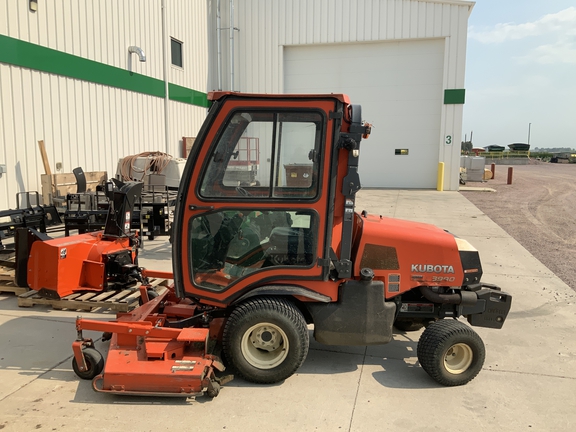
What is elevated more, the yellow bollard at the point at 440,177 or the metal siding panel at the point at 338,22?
the metal siding panel at the point at 338,22

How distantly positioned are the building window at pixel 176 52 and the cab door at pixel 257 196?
14.4 m

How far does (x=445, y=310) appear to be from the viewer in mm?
3957

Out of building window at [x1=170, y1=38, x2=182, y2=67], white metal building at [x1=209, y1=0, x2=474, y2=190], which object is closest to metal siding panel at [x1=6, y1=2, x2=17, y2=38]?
building window at [x1=170, y1=38, x2=182, y2=67]

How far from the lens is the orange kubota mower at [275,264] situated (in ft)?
11.4

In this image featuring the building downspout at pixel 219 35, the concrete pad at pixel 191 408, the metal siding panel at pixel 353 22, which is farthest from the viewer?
the building downspout at pixel 219 35

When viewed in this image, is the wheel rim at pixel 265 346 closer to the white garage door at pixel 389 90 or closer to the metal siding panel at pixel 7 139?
the metal siding panel at pixel 7 139

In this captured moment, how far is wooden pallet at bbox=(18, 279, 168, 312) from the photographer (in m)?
5.15

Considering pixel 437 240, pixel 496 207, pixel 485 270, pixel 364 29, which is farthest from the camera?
pixel 364 29

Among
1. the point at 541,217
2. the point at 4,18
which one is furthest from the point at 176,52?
the point at 541,217

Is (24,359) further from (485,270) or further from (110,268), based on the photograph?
(485,270)

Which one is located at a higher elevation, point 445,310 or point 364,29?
point 364,29

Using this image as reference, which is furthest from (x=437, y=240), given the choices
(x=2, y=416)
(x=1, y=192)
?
(x=1, y=192)

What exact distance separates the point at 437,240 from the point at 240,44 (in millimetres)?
18393

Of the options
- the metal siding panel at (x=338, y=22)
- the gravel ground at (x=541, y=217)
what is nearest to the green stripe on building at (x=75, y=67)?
the metal siding panel at (x=338, y=22)
